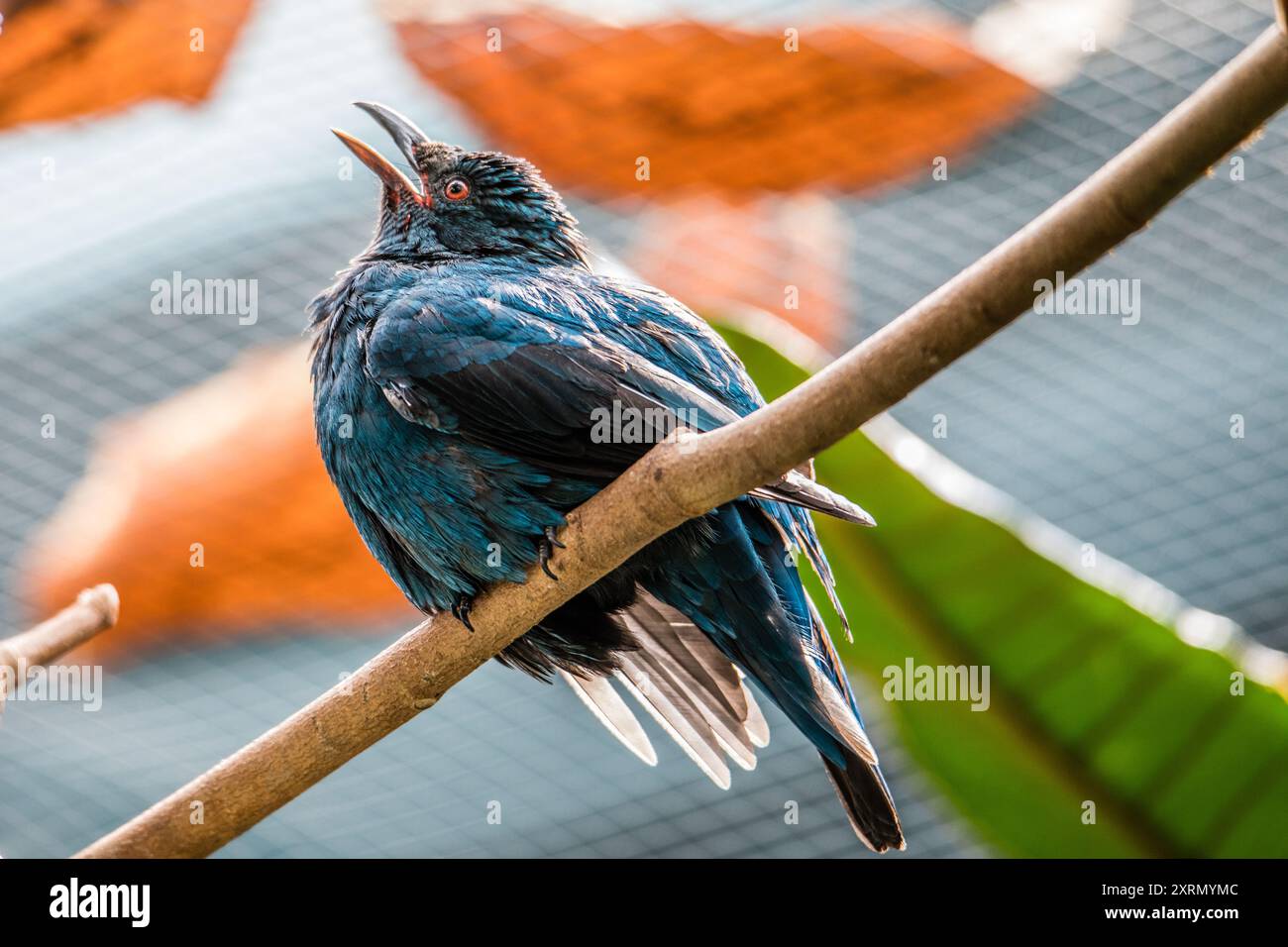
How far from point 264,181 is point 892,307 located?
9.26ft

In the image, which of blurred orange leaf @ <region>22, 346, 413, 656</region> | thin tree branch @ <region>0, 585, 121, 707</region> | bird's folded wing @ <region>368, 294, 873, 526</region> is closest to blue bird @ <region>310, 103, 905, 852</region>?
bird's folded wing @ <region>368, 294, 873, 526</region>

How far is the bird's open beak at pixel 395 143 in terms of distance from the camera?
3.09 meters

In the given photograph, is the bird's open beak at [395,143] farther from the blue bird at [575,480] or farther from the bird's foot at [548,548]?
the bird's foot at [548,548]

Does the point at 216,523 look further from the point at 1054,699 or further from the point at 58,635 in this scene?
the point at 1054,699

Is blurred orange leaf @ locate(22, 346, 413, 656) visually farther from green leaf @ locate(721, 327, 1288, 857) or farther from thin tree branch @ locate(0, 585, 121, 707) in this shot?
green leaf @ locate(721, 327, 1288, 857)

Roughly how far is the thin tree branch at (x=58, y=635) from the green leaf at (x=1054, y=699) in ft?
4.73

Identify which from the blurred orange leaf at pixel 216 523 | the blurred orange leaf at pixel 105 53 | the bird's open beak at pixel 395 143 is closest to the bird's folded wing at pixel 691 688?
Answer: the bird's open beak at pixel 395 143

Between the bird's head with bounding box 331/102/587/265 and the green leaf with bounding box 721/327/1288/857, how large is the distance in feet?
3.25

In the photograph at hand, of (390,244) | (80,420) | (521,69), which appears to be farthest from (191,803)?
(80,420)

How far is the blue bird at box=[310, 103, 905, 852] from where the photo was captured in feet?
7.90

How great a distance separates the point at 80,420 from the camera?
6074 mm

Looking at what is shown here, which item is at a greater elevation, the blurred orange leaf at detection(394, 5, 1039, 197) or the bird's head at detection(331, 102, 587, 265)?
the bird's head at detection(331, 102, 587, 265)

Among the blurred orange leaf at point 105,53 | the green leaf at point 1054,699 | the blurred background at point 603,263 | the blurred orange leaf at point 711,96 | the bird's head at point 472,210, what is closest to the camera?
the green leaf at point 1054,699

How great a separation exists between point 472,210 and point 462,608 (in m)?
1.00
